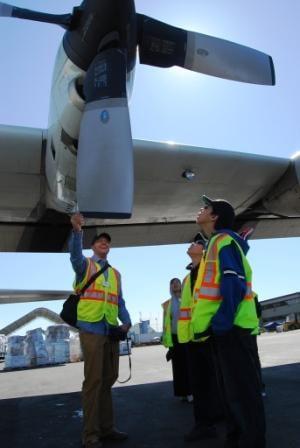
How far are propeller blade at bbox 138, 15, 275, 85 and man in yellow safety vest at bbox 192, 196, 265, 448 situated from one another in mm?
2830

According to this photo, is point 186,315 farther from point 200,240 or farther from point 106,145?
point 106,145

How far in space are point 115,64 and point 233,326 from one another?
→ 2.96 m

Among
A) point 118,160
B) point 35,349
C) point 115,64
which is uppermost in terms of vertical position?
point 115,64

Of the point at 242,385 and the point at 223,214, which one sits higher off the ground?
the point at 223,214

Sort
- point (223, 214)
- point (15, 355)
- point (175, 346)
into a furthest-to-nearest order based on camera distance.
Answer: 1. point (15, 355)
2. point (175, 346)
3. point (223, 214)

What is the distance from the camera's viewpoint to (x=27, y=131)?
579cm

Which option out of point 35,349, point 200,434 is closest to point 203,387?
point 200,434

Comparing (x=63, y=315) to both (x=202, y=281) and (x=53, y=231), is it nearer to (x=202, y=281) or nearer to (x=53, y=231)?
(x=202, y=281)

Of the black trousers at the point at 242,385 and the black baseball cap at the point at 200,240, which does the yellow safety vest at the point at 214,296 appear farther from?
the black baseball cap at the point at 200,240

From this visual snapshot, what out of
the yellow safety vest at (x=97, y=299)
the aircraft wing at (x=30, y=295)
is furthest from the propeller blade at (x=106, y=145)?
the aircraft wing at (x=30, y=295)

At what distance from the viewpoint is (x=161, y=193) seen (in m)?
7.54

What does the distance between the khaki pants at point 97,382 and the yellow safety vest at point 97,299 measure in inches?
6.4

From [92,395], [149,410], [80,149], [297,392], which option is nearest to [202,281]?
[92,395]

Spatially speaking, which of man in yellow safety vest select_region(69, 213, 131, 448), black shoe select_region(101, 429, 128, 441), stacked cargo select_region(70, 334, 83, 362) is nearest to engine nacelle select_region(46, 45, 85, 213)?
man in yellow safety vest select_region(69, 213, 131, 448)
